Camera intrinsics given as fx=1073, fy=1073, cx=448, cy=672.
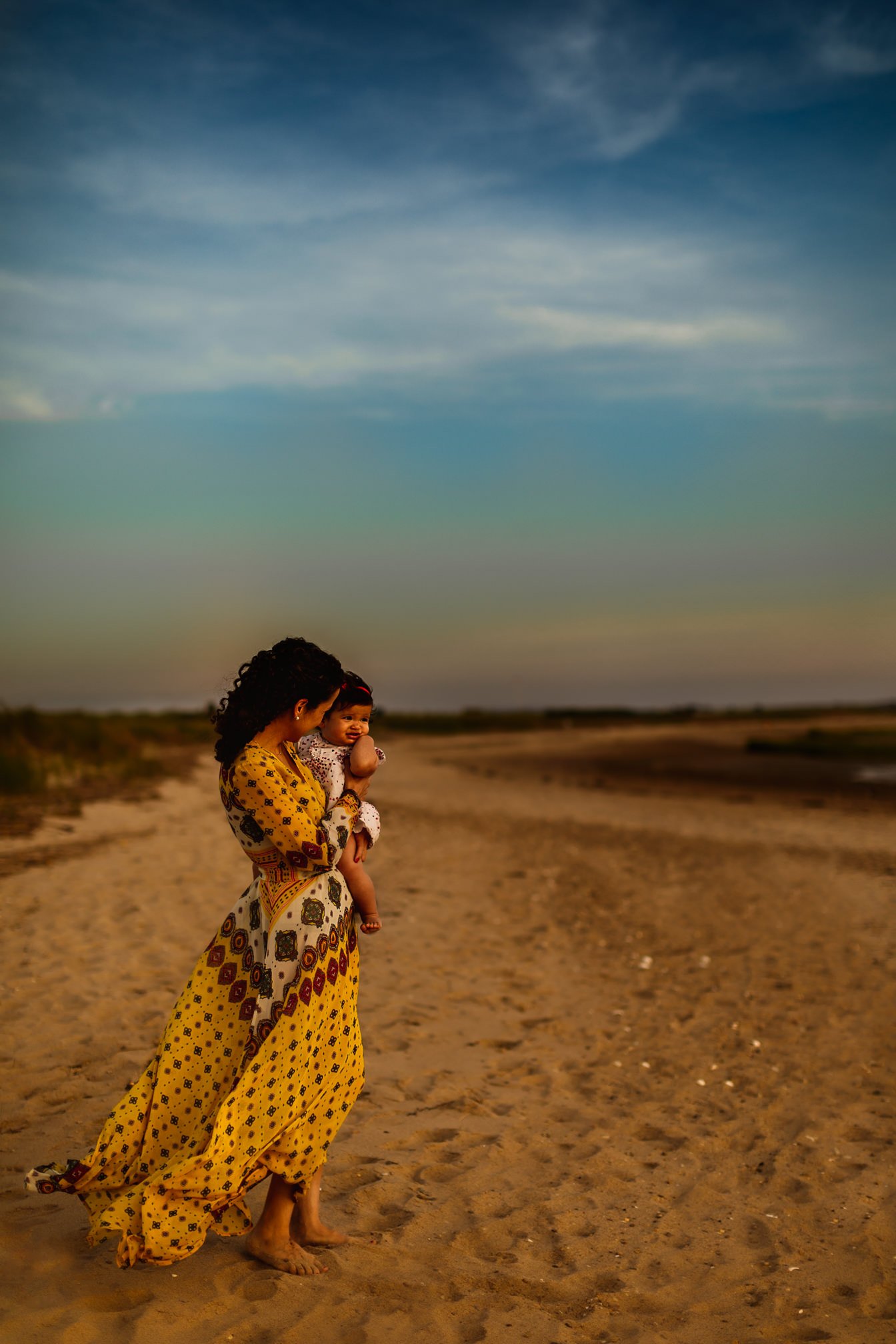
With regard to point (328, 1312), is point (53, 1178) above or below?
above

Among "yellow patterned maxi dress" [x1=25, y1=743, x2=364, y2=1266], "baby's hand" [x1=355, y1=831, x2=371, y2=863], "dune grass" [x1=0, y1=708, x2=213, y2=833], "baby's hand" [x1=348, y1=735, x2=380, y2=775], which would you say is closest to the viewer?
"yellow patterned maxi dress" [x1=25, y1=743, x2=364, y2=1266]

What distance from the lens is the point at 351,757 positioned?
13.1 feet

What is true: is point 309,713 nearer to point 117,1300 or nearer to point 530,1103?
point 117,1300

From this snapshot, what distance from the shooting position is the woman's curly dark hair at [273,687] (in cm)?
377

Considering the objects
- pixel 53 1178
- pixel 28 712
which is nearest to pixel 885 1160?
pixel 53 1178

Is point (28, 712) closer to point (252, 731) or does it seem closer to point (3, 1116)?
point (3, 1116)

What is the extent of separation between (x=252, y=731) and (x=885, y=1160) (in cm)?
414

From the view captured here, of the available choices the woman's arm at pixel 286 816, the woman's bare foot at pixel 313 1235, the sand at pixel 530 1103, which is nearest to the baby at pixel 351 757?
the woman's arm at pixel 286 816

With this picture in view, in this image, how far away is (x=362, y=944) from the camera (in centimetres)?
971

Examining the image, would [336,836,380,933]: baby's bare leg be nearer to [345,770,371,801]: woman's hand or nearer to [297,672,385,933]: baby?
[297,672,385,933]: baby

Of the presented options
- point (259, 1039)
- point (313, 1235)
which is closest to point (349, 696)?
point (259, 1039)

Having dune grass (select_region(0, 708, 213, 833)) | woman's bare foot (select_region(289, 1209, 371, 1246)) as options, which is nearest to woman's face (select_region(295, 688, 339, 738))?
woman's bare foot (select_region(289, 1209, 371, 1246))

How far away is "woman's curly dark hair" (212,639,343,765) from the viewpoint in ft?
12.4

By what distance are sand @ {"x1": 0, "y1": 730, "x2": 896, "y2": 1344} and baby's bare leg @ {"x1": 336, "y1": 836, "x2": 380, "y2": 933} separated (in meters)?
1.28
